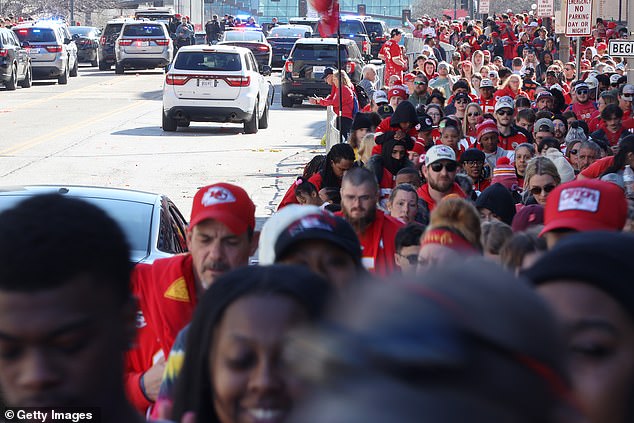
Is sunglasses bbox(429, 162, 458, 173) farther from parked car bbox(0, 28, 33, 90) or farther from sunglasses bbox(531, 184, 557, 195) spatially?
parked car bbox(0, 28, 33, 90)

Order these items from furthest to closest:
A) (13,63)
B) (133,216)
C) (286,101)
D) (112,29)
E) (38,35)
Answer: (112,29) → (38,35) → (13,63) → (286,101) → (133,216)

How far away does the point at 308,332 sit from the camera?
109 cm

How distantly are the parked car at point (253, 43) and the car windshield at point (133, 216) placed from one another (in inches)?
1395

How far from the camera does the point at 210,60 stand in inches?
966

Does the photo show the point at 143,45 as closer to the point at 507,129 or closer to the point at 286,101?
the point at 286,101

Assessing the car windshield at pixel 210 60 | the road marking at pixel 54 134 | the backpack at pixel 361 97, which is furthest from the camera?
the car windshield at pixel 210 60

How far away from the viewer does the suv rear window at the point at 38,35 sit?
125 feet

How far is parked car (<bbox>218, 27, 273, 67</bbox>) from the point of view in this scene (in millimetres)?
44172

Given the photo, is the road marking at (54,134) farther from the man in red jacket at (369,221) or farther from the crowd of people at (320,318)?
the crowd of people at (320,318)

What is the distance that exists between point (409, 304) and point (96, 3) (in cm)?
8383

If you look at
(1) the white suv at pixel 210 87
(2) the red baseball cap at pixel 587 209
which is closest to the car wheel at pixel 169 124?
(1) the white suv at pixel 210 87

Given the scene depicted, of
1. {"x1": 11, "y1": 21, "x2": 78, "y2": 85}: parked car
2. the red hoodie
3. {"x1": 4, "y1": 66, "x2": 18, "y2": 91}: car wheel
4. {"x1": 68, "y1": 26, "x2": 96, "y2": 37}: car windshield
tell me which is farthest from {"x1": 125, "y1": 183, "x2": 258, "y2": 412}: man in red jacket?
{"x1": 68, "y1": 26, "x2": 96, "y2": 37}: car windshield

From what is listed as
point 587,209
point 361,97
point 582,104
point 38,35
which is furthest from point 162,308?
point 38,35

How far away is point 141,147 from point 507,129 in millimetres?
11259
